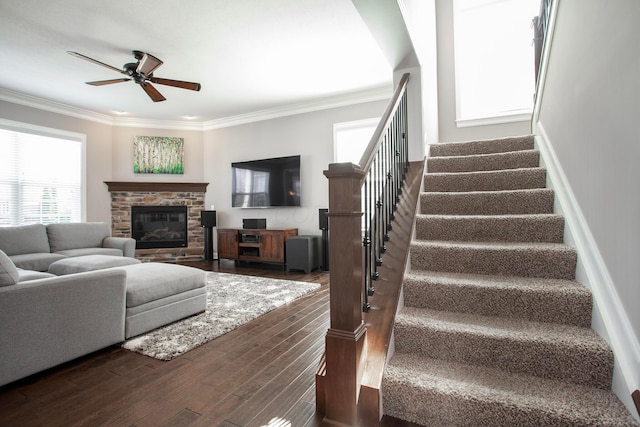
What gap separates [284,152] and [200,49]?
2.50 m

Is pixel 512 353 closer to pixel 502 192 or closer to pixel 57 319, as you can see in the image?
pixel 502 192

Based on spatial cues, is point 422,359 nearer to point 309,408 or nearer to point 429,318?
point 429,318

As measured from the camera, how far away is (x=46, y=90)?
195 inches

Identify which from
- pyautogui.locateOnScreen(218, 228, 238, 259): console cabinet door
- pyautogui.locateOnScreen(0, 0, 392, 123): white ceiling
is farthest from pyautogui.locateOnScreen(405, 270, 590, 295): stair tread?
pyautogui.locateOnScreen(218, 228, 238, 259): console cabinet door

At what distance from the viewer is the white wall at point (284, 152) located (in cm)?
558

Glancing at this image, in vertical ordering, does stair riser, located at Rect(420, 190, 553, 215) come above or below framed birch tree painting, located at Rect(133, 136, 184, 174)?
below

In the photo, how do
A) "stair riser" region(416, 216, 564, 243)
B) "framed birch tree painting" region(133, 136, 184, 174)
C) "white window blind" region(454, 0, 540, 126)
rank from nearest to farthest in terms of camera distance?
"stair riser" region(416, 216, 564, 243)
"white window blind" region(454, 0, 540, 126)
"framed birch tree painting" region(133, 136, 184, 174)

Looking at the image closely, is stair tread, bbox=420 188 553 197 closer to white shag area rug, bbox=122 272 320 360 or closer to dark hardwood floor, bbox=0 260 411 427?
dark hardwood floor, bbox=0 260 411 427

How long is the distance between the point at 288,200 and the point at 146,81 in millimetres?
2852

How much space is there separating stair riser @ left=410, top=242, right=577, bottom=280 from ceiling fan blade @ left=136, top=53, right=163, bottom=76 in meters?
3.53

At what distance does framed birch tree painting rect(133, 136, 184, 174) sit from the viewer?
21.5ft

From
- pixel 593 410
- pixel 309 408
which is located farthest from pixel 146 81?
pixel 593 410

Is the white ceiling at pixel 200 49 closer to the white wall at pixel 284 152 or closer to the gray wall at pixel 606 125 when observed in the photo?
the white wall at pixel 284 152

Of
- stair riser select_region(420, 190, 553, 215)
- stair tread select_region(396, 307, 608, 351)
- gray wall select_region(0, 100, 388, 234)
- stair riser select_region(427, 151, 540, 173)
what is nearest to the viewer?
stair tread select_region(396, 307, 608, 351)
